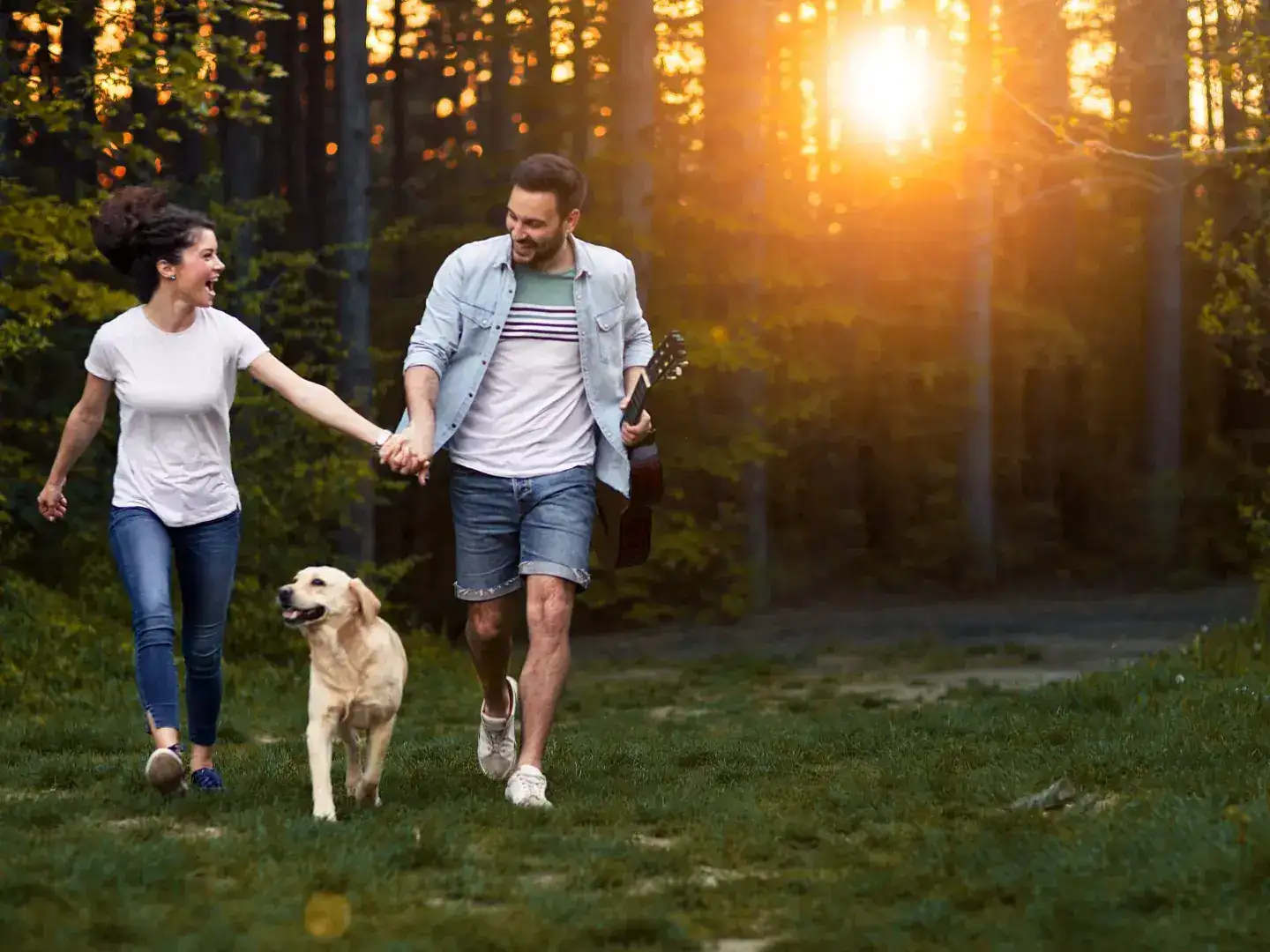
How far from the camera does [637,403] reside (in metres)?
7.10

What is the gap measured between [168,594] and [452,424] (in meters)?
1.22

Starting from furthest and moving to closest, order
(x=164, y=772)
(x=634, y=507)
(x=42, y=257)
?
(x=42, y=257) < (x=634, y=507) < (x=164, y=772)

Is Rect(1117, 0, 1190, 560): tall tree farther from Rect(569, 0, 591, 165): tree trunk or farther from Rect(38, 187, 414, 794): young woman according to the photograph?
Rect(38, 187, 414, 794): young woman

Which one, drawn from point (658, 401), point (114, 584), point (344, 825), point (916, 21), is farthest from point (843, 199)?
point (344, 825)

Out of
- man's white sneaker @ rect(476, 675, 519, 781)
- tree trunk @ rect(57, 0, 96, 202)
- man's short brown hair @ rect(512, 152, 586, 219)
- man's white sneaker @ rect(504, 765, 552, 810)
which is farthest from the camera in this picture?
tree trunk @ rect(57, 0, 96, 202)

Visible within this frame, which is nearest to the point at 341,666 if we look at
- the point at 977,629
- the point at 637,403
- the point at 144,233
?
the point at 637,403

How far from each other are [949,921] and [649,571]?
1493 cm

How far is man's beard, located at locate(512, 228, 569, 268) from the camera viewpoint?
693cm

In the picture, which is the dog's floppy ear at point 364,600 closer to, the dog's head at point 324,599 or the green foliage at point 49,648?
the dog's head at point 324,599

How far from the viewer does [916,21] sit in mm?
24516

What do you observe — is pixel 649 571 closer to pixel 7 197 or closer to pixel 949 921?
pixel 7 197

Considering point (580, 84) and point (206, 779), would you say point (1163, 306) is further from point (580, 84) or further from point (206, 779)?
point (206, 779)

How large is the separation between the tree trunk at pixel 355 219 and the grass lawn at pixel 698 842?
7.33 metres

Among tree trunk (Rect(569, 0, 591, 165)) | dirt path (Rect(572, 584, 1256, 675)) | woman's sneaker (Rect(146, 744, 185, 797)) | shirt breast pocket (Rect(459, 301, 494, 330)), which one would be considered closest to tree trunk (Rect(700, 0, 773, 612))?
dirt path (Rect(572, 584, 1256, 675))
